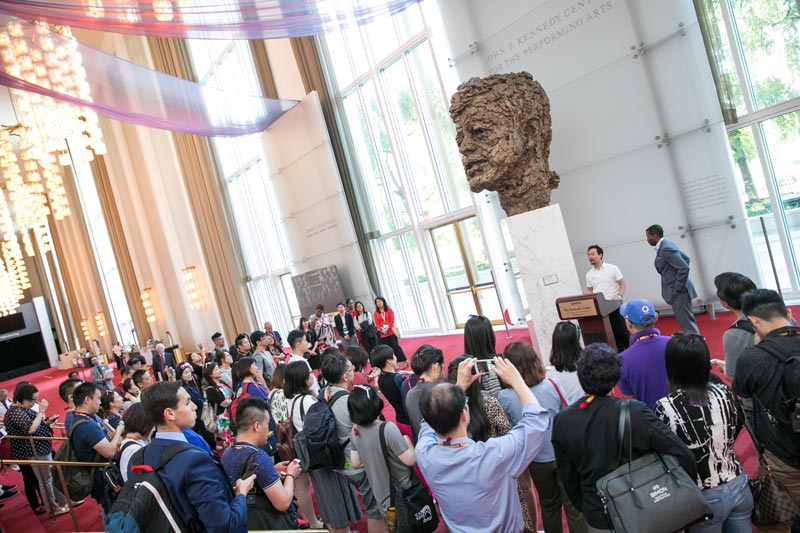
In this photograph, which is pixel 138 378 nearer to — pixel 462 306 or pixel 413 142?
pixel 462 306

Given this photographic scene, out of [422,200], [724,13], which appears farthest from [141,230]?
[724,13]

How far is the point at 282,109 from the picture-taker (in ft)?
41.4

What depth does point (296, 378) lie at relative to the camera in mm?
3438

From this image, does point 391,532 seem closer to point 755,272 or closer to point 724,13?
point 755,272

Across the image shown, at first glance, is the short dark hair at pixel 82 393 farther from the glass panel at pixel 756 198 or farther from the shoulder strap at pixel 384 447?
the glass panel at pixel 756 198

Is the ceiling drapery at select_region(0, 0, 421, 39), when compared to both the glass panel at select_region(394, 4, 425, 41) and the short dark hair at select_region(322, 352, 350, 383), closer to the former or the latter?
the glass panel at select_region(394, 4, 425, 41)

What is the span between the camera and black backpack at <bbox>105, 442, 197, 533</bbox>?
1.97m

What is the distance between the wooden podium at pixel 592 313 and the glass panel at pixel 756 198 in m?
Result: 2.76

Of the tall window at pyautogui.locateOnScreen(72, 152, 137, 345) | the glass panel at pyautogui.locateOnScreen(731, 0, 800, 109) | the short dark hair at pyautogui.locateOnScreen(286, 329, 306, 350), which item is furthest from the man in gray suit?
the tall window at pyautogui.locateOnScreen(72, 152, 137, 345)

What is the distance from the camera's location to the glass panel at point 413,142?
10.9 meters

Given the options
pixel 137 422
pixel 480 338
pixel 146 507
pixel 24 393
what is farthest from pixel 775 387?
pixel 24 393

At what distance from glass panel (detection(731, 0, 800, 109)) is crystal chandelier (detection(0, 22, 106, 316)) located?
8275 millimetres

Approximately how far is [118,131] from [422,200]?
16.8 meters

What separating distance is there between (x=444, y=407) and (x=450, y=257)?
361 inches
